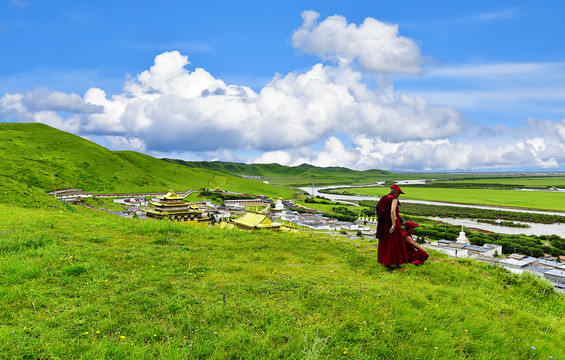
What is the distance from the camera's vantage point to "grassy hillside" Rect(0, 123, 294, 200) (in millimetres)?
65312

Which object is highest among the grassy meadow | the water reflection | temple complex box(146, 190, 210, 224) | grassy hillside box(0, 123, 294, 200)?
grassy hillside box(0, 123, 294, 200)

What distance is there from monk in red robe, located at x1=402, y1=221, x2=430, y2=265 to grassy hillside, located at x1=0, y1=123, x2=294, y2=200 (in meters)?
69.0

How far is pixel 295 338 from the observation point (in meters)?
3.87

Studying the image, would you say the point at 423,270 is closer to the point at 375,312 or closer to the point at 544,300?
the point at 544,300

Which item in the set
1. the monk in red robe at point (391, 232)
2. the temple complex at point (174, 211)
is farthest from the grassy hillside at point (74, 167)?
the monk in red robe at point (391, 232)

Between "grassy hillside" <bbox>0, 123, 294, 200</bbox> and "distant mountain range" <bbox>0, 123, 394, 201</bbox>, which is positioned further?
"grassy hillside" <bbox>0, 123, 294, 200</bbox>

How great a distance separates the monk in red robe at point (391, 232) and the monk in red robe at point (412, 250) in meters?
0.32


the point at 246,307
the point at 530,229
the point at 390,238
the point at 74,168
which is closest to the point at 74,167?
the point at 74,168

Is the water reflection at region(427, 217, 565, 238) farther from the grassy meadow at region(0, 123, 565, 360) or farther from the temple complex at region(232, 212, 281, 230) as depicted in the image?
the grassy meadow at region(0, 123, 565, 360)

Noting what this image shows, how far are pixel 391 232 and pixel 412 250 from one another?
1.24 meters

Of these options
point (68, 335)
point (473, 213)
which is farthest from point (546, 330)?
point (473, 213)

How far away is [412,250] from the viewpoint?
8.43 m

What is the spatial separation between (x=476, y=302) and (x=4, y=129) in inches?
5286

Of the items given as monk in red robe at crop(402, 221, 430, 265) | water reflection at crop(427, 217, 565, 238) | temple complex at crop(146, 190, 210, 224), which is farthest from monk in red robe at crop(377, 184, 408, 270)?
water reflection at crop(427, 217, 565, 238)
